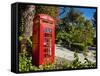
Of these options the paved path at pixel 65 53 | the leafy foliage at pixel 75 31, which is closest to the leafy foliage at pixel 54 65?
the paved path at pixel 65 53

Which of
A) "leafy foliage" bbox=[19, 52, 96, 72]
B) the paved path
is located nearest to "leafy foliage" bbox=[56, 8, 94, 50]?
the paved path

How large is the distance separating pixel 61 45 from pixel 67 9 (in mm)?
509

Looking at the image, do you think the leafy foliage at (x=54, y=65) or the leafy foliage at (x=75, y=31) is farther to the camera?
the leafy foliage at (x=75, y=31)

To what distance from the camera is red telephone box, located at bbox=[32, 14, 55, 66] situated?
4.89 metres

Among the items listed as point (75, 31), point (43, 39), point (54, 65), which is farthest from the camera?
point (75, 31)

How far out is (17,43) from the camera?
4742 mm

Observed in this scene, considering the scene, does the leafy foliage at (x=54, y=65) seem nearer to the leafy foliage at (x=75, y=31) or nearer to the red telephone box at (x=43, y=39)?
the red telephone box at (x=43, y=39)

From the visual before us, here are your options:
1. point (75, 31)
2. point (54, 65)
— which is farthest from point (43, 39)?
point (75, 31)

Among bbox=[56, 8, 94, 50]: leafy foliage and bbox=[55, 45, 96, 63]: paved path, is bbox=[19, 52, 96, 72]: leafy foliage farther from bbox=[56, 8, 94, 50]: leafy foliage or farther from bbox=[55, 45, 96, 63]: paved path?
bbox=[56, 8, 94, 50]: leafy foliage

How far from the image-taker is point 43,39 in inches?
195

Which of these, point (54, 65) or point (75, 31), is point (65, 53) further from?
point (75, 31)

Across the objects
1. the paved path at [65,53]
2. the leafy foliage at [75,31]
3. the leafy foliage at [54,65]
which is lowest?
the leafy foliage at [54,65]

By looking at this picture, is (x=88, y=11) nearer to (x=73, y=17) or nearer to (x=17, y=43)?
(x=73, y=17)

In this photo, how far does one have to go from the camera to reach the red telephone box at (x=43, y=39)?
489 cm
